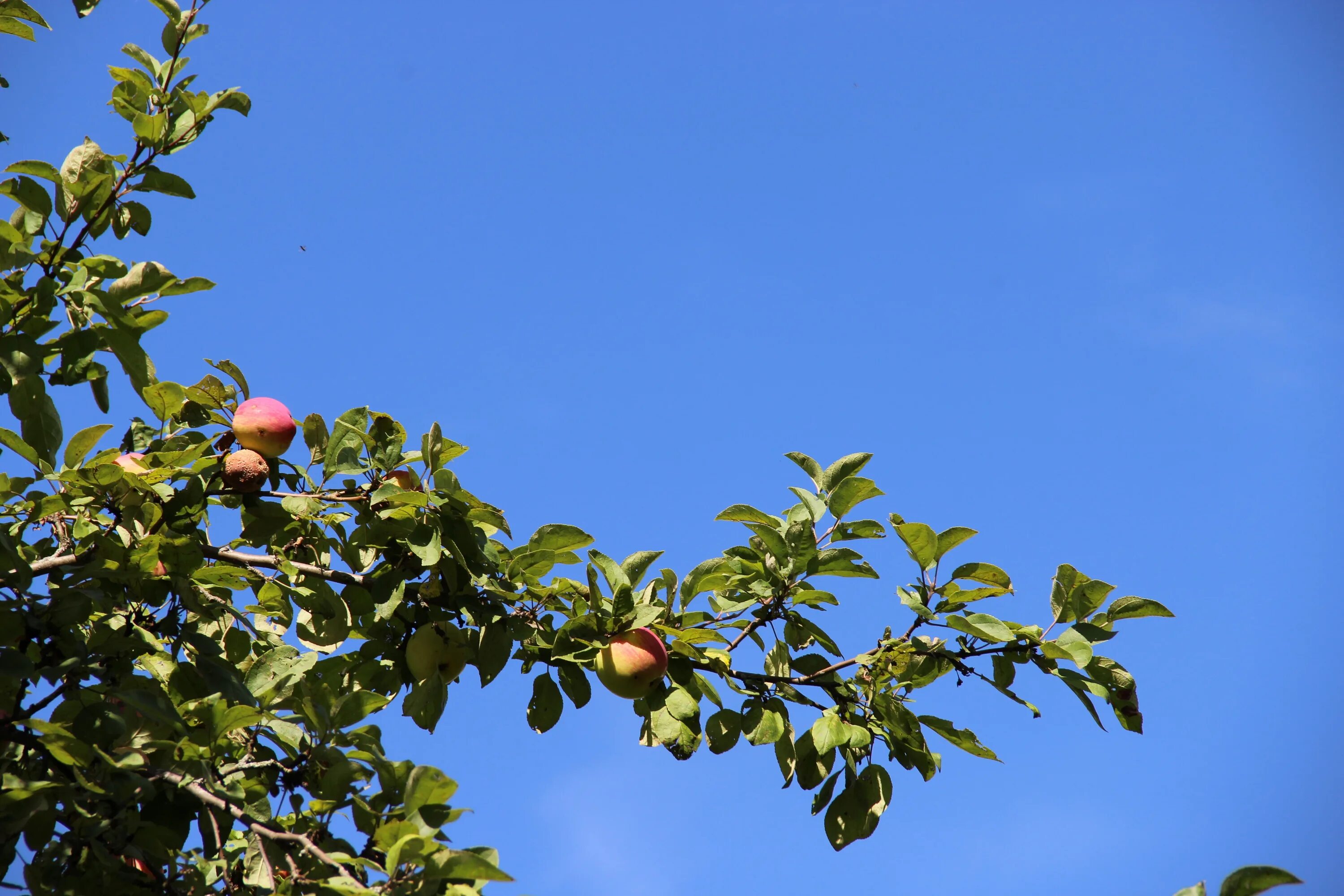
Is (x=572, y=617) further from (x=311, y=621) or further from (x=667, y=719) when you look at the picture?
(x=311, y=621)

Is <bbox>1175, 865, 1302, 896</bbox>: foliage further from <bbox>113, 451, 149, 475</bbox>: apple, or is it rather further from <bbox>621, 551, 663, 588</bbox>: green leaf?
<bbox>113, 451, 149, 475</bbox>: apple

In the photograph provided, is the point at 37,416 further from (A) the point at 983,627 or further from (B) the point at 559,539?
(A) the point at 983,627

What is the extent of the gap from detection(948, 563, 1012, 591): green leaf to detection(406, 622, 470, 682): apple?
1.43m

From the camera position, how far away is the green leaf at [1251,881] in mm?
1726

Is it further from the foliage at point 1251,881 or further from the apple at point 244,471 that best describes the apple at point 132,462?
the foliage at point 1251,881

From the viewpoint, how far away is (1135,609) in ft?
9.48

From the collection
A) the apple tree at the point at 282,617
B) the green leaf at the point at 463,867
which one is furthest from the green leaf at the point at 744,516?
the green leaf at the point at 463,867

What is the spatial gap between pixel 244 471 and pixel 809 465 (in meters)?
1.63

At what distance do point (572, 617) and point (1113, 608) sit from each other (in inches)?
60.0

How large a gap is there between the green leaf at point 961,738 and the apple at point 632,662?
0.83m

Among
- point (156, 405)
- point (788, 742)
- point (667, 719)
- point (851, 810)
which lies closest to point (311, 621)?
point (156, 405)

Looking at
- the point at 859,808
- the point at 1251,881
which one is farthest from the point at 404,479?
the point at 1251,881

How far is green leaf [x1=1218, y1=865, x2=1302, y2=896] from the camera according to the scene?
173cm

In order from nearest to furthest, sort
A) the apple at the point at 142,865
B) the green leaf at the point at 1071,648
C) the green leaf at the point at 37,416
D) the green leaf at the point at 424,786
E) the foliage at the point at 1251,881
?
the foliage at the point at 1251,881 < the green leaf at the point at 424,786 < the apple at the point at 142,865 < the green leaf at the point at 37,416 < the green leaf at the point at 1071,648
